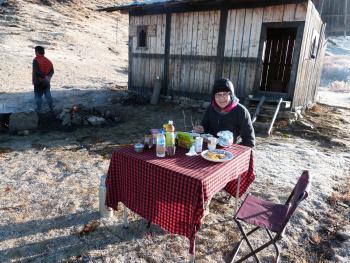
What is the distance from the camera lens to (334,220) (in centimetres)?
420

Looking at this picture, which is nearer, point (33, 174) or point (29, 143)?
point (33, 174)

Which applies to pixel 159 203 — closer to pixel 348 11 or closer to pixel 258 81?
pixel 258 81

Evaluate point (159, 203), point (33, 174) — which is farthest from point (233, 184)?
point (33, 174)

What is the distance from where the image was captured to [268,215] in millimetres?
3100

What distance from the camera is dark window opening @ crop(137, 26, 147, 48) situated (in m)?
12.2

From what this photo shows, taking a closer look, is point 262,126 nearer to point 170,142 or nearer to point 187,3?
point 187,3

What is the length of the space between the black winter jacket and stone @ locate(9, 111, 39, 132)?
19.1ft

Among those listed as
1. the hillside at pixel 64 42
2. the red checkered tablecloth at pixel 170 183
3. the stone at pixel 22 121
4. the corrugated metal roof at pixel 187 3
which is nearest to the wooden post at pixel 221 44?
the corrugated metal roof at pixel 187 3

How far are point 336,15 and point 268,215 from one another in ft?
48.5

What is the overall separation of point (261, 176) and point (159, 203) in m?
3.17

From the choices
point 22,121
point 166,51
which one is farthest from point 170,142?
point 166,51

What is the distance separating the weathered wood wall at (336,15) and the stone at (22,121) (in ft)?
45.8

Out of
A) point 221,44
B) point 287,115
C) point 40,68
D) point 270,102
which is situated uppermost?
point 221,44

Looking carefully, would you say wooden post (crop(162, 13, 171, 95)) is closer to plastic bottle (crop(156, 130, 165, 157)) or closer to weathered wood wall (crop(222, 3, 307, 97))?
weathered wood wall (crop(222, 3, 307, 97))
